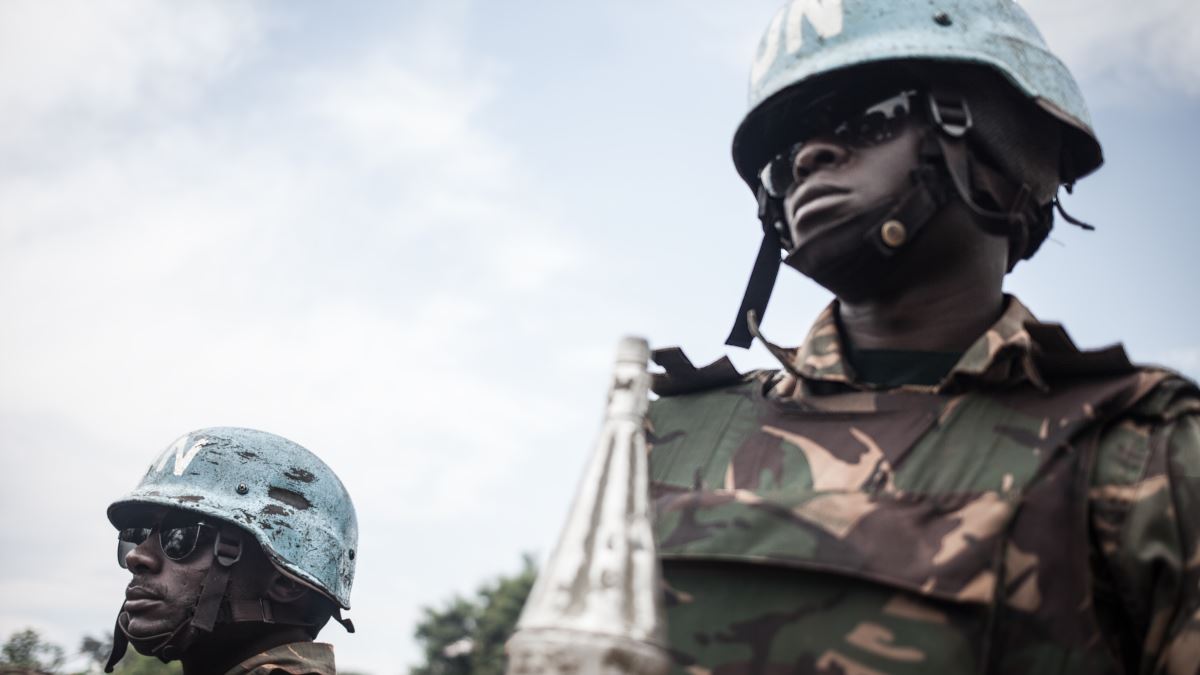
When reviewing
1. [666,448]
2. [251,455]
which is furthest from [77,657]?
[666,448]

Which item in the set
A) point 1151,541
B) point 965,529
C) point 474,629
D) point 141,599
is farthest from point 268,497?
point 474,629

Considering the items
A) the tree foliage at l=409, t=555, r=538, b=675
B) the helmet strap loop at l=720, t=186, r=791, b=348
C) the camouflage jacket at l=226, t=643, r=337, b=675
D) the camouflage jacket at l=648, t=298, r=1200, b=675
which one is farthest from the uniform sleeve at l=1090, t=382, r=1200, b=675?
the tree foliage at l=409, t=555, r=538, b=675

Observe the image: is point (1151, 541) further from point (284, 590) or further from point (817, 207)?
point (284, 590)

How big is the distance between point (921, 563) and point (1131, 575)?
44 centimetres

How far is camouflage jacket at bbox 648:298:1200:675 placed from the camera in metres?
2.54

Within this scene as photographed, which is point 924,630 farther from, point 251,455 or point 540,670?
point 251,455

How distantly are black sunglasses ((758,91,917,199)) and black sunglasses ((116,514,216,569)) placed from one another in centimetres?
408

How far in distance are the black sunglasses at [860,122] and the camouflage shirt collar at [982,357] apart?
46cm

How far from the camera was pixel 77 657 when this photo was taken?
30.4 feet

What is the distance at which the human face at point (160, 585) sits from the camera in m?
5.96

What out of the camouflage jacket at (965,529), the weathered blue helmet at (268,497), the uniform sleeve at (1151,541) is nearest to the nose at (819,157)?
the camouflage jacket at (965,529)

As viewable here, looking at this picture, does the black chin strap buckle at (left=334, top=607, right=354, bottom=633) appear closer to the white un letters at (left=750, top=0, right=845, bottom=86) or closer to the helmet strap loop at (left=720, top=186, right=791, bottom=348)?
the helmet strap loop at (left=720, top=186, right=791, bottom=348)

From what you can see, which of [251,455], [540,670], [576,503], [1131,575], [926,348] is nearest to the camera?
[540,670]

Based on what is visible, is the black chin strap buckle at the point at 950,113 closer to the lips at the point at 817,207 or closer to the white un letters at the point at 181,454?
the lips at the point at 817,207
